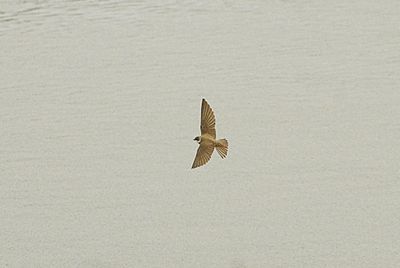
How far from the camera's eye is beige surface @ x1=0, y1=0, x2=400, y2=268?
6.70 meters

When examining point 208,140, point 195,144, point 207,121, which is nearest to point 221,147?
point 208,140

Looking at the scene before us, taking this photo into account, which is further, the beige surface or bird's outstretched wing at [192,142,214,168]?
the beige surface

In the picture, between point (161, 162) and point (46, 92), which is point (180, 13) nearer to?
point (46, 92)

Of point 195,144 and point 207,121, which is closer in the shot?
point 207,121

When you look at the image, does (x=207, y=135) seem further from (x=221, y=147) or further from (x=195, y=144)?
(x=195, y=144)

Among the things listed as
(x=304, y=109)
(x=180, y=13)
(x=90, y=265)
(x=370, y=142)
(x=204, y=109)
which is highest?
(x=180, y=13)

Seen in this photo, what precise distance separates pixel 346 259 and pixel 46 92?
5059mm

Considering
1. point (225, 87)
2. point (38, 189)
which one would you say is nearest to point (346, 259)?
point (38, 189)

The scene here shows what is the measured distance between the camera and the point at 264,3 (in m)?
13.8

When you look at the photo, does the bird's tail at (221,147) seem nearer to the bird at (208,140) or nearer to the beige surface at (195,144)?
the bird at (208,140)

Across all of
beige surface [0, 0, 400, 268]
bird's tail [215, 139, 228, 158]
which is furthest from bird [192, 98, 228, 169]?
beige surface [0, 0, 400, 268]

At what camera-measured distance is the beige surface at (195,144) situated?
670 cm

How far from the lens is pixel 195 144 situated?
8383 mm

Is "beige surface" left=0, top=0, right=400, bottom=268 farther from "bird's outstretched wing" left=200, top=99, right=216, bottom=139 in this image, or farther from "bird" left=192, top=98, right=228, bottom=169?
"bird's outstretched wing" left=200, top=99, right=216, bottom=139
